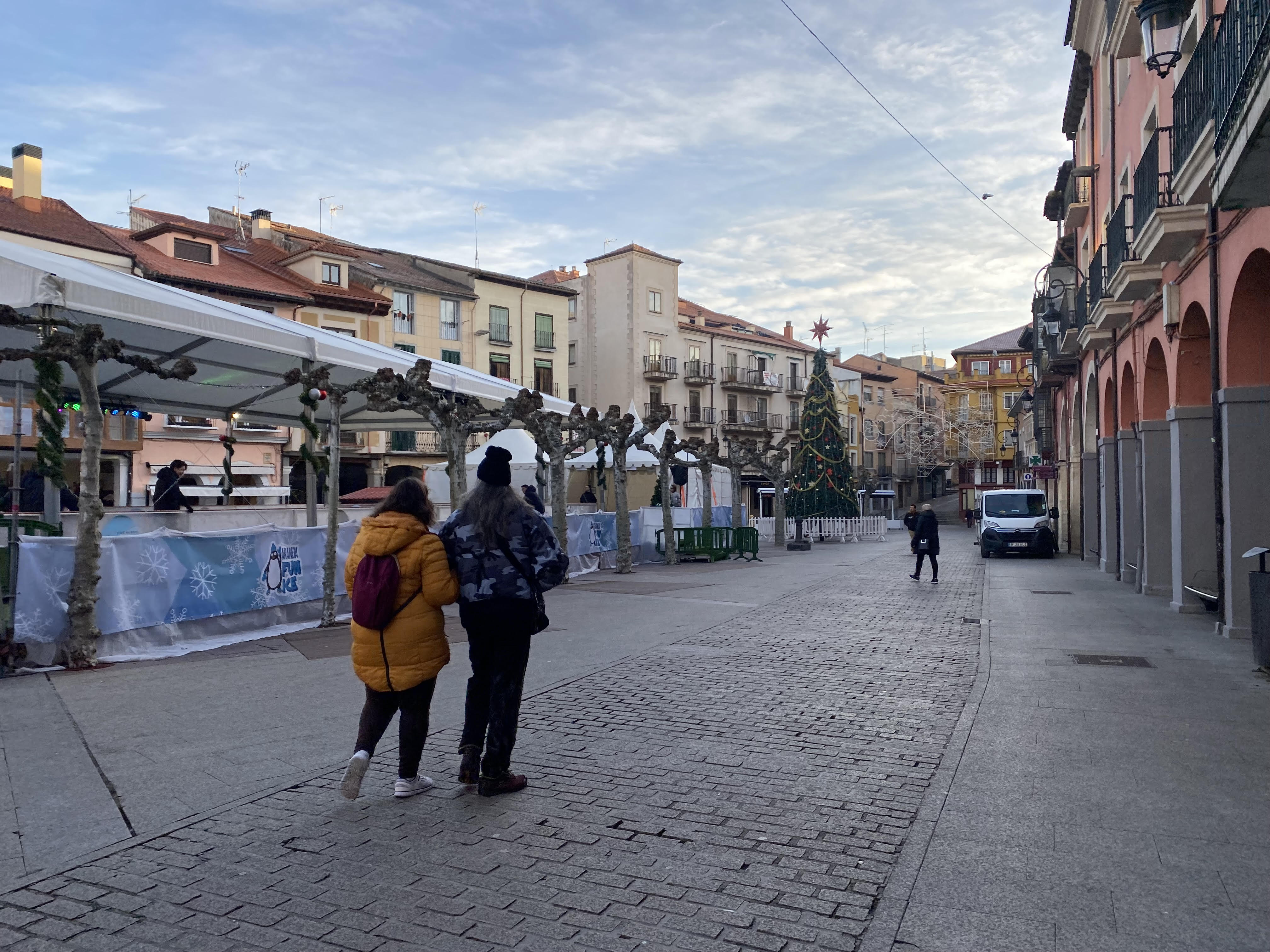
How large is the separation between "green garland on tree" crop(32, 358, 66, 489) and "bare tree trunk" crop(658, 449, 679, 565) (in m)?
14.7

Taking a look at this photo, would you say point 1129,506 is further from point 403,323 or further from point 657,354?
point 657,354

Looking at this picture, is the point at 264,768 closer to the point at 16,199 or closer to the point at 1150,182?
the point at 1150,182

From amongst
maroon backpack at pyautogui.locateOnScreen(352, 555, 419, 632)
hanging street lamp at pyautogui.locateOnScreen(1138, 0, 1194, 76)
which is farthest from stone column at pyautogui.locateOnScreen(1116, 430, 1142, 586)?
maroon backpack at pyautogui.locateOnScreen(352, 555, 419, 632)

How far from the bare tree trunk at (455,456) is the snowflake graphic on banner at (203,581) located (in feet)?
14.0

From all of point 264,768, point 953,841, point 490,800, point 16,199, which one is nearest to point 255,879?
point 490,800

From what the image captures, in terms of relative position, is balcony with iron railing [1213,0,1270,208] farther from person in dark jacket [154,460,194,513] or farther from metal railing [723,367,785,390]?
metal railing [723,367,785,390]

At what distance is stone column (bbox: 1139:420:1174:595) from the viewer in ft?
48.4

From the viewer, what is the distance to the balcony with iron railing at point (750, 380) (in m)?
64.1

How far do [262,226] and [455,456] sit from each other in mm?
34702

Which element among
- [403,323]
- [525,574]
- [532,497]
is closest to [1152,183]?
[532,497]

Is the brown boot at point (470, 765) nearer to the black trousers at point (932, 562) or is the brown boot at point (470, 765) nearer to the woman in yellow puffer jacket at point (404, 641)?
the woman in yellow puffer jacket at point (404, 641)

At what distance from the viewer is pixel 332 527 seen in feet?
39.2

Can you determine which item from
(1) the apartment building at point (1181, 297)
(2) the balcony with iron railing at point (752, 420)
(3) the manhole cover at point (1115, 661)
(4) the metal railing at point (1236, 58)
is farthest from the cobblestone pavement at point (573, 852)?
(2) the balcony with iron railing at point (752, 420)

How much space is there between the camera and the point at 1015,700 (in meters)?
7.52
